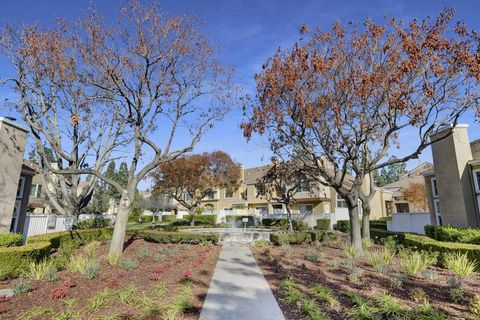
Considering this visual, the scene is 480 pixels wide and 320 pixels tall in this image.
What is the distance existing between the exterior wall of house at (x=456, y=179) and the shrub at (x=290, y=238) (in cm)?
828

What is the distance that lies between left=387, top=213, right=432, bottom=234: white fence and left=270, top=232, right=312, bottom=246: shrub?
10.1m

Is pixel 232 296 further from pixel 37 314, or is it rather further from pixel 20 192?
pixel 20 192

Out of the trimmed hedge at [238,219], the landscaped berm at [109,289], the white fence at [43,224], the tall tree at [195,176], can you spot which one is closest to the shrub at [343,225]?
the trimmed hedge at [238,219]

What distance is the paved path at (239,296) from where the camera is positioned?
5.65 meters

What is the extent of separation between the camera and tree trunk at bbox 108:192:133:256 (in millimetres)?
12227

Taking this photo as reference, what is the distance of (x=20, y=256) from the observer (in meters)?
8.99

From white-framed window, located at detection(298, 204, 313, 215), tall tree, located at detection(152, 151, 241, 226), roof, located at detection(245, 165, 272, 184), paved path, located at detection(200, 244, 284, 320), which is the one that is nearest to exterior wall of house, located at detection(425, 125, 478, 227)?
paved path, located at detection(200, 244, 284, 320)

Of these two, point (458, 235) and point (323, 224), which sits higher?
point (323, 224)

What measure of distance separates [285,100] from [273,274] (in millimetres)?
7620

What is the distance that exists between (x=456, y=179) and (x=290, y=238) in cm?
1032

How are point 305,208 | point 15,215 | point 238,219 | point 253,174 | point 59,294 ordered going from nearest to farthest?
1. point 59,294
2. point 15,215
3. point 305,208
4. point 238,219
5. point 253,174

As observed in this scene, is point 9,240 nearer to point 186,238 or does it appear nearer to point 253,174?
point 186,238

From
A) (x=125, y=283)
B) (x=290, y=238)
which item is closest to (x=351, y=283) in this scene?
(x=125, y=283)

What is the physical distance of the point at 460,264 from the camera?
854 centimetres
